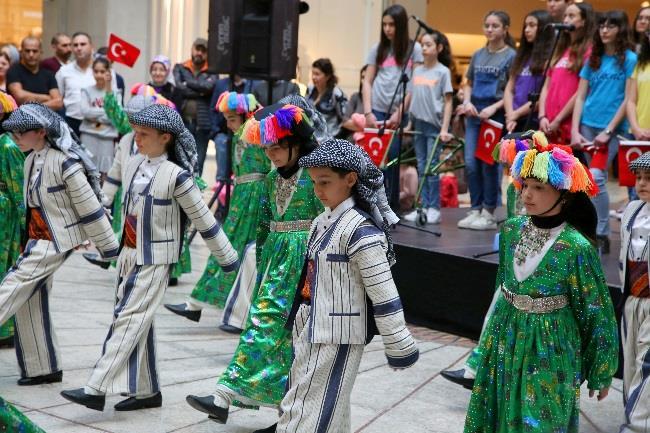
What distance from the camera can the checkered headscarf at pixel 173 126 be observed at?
5898 mm

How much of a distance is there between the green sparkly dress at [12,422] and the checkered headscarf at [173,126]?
283 cm

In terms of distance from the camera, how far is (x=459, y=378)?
21.8ft

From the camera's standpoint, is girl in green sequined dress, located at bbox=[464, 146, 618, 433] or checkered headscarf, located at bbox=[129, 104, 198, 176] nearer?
girl in green sequined dress, located at bbox=[464, 146, 618, 433]

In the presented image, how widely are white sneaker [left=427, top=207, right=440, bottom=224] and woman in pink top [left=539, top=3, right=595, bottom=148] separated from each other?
1.46 m

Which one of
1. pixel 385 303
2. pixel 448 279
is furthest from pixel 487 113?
pixel 385 303

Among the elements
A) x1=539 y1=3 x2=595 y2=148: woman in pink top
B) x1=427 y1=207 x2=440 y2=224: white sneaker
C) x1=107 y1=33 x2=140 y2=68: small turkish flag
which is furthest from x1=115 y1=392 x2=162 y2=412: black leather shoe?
x1=107 y1=33 x2=140 y2=68: small turkish flag

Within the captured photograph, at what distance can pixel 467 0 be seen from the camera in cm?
2325

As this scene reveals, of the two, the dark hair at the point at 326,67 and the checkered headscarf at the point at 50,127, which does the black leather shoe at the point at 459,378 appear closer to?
the checkered headscarf at the point at 50,127

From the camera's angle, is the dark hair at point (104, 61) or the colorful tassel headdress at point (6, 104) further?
the dark hair at point (104, 61)

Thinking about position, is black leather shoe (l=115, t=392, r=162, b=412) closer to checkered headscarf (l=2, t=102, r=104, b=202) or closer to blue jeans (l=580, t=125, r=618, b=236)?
checkered headscarf (l=2, t=102, r=104, b=202)

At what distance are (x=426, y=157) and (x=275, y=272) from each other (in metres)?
5.36

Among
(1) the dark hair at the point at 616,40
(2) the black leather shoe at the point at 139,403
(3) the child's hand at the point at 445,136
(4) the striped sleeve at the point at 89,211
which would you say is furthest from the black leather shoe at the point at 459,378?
(3) the child's hand at the point at 445,136

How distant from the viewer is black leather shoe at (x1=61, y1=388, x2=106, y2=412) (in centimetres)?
570

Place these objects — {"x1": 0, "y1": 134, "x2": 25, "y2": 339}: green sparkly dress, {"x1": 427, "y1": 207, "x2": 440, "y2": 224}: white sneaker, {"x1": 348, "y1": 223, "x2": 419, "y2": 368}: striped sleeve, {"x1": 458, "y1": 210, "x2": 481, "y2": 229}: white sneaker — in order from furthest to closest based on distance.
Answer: {"x1": 427, "y1": 207, "x2": 440, "y2": 224}: white sneaker, {"x1": 458, "y1": 210, "x2": 481, "y2": 229}: white sneaker, {"x1": 0, "y1": 134, "x2": 25, "y2": 339}: green sparkly dress, {"x1": 348, "y1": 223, "x2": 419, "y2": 368}: striped sleeve
